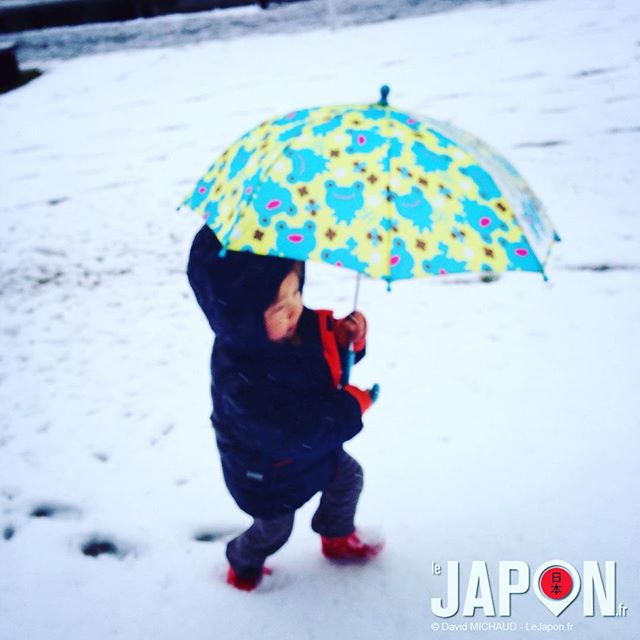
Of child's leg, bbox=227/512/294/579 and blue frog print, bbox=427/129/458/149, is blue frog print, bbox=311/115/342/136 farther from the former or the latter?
child's leg, bbox=227/512/294/579

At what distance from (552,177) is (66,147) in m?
4.99

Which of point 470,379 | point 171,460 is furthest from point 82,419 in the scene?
point 470,379

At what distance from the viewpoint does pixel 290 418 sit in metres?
1.38

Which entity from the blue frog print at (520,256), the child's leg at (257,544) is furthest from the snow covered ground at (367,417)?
the blue frog print at (520,256)

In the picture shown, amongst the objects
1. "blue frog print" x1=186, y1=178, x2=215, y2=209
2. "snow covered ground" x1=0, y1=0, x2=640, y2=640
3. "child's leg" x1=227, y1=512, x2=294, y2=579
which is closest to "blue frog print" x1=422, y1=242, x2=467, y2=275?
"blue frog print" x1=186, y1=178, x2=215, y2=209

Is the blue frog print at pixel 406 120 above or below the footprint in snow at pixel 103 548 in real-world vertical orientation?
above

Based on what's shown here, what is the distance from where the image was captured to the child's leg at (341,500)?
5.79 feet

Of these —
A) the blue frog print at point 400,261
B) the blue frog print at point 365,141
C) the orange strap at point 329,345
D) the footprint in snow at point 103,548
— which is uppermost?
the blue frog print at point 365,141

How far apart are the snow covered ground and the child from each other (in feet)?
1.38

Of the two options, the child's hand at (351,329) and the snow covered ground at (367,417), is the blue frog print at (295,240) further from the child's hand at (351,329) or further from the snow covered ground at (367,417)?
the snow covered ground at (367,417)

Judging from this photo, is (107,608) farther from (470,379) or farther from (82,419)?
(470,379)

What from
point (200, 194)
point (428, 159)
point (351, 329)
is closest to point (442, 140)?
point (428, 159)

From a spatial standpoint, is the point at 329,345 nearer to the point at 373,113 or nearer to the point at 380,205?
the point at 380,205

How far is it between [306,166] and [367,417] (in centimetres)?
152
